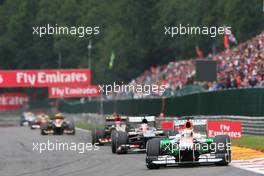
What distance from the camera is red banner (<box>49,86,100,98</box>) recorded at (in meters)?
77.9

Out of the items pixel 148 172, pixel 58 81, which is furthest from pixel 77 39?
pixel 148 172

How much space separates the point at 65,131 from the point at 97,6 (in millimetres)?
43296

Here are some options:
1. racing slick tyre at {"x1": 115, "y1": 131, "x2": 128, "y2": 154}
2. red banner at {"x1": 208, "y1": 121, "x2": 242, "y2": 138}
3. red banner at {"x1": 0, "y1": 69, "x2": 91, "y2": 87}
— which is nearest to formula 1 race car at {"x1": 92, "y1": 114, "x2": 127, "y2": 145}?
red banner at {"x1": 208, "y1": 121, "x2": 242, "y2": 138}

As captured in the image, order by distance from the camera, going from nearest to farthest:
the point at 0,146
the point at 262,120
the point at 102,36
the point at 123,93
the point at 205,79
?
the point at 262,120 → the point at 0,146 → the point at 205,79 → the point at 123,93 → the point at 102,36

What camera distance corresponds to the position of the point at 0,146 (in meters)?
31.2

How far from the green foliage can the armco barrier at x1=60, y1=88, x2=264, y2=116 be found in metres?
14.1

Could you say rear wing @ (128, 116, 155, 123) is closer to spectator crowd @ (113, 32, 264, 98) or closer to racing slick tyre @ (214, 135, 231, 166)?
racing slick tyre @ (214, 135, 231, 166)

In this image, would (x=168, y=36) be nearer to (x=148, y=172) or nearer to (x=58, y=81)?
(x=58, y=81)

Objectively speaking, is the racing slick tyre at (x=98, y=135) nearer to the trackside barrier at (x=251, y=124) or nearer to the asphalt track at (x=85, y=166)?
the asphalt track at (x=85, y=166)

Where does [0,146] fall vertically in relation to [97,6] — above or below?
below

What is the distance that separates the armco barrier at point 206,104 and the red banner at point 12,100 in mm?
52897

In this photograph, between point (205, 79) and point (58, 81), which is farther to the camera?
point (58, 81)

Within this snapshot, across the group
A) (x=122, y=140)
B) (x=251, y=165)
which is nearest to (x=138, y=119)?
(x=122, y=140)

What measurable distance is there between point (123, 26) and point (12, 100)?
94.4 ft
